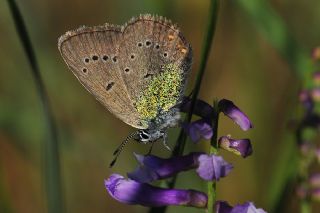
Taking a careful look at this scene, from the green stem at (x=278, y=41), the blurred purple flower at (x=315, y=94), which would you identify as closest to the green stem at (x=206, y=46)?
the blurred purple flower at (x=315, y=94)

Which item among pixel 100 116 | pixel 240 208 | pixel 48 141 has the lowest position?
pixel 100 116

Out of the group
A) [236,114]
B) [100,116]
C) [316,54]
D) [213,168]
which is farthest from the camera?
[100,116]

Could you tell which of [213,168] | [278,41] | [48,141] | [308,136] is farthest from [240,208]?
[278,41]

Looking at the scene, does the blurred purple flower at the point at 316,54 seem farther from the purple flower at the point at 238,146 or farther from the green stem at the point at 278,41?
the purple flower at the point at 238,146

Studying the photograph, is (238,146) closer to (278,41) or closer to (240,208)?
(240,208)

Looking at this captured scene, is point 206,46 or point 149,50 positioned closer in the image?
point 206,46

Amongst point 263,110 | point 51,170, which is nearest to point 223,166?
point 51,170
